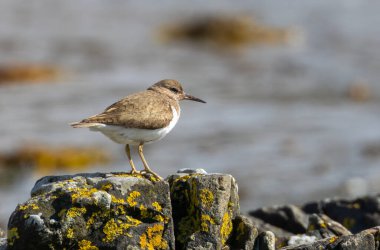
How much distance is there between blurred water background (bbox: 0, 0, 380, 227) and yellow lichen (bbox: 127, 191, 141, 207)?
21.8 feet

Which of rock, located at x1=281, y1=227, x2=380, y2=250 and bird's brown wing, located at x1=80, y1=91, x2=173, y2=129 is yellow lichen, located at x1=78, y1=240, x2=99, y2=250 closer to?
bird's brown wing, located at x1=80, y1=91, x2=173, y2=129

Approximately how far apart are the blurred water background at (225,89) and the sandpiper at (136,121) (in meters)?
5.41

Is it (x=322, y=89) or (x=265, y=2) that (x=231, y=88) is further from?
(x=265, y=2)

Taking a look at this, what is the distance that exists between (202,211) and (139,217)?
0.61 meters

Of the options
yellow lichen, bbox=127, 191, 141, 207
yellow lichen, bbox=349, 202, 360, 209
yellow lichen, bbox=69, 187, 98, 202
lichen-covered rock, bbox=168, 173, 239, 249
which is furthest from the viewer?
yellow lichen, bbox=349, 202, 360, 209

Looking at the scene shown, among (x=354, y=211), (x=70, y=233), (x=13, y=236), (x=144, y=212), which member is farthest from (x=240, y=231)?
(x=354, y=211)

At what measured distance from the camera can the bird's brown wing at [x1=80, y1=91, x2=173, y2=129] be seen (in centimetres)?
862

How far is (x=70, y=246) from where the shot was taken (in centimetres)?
719

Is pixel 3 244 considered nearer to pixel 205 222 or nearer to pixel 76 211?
pixel 76 211

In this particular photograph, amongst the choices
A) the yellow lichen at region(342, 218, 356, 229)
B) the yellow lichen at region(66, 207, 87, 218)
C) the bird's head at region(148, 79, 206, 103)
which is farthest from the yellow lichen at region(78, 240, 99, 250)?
the yellow lichen at region(342, 218, 356, 229)

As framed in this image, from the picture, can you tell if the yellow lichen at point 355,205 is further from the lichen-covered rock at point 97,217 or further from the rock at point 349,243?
the lichen-covered rock at point 97,217

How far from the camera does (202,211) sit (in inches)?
301

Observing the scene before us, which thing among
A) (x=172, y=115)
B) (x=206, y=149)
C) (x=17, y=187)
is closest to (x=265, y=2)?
(x=206, y=149)

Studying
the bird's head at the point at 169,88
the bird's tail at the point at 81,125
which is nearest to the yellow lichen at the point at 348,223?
the bird's head at the point at 169,88
